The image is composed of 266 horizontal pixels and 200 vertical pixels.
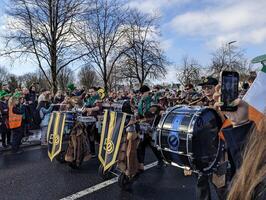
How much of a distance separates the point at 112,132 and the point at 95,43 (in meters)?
20.3

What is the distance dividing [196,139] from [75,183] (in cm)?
280

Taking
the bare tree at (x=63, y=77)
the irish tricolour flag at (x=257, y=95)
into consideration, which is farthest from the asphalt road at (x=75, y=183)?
the bare tree at (x=63, y=77)

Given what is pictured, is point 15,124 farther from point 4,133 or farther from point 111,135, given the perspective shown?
point 111,135

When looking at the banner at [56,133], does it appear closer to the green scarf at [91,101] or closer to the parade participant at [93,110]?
the parade participant at [93,110]

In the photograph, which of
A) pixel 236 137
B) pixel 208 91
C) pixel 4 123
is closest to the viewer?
pixel 236 137

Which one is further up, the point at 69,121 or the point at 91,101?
the point at 91,101

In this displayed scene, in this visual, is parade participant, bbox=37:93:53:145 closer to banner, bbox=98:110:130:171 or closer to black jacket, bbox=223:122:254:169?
banner, bbox=98:110:130:171

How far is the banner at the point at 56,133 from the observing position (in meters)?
6.91

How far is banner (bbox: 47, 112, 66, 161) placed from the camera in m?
6.91

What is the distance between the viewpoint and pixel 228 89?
3109mm

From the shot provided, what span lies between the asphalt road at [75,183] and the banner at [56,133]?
39 centimetres

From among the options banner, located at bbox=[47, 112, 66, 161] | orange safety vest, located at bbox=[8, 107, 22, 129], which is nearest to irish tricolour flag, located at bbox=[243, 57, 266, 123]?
banner, located at bbox=[47, 112, 66, 161]

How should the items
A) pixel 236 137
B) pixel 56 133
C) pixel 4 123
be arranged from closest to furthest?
pixel 236 137
pixel 56 133
pixel 4 123

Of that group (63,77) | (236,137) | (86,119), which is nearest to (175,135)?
(236,137)
